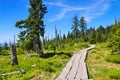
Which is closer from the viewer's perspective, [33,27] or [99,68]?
[99,68]

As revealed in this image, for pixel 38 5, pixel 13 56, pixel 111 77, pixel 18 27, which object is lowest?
pixel 111 77

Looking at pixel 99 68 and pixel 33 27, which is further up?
pixel 33 27

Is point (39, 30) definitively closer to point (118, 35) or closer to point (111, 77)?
point (118, 35)

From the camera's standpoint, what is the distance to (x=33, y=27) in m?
38.7

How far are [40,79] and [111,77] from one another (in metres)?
6.45

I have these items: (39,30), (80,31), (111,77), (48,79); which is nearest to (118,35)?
(39,30)

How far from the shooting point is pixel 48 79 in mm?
17312

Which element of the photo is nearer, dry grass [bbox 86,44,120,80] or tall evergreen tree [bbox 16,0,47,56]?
dry grass [bbox 86,44,120,80]

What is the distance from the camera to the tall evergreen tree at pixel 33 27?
127 ft

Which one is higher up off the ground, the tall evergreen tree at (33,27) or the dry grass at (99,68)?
the tall evergreen tree at (33,27)

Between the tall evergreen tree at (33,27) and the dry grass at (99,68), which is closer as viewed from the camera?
the dry grass at (99,68)

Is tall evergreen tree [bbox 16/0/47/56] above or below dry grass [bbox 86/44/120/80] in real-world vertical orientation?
above

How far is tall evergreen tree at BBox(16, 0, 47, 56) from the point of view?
38.8 meters

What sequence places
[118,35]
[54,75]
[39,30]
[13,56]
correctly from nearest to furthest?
[54,75] → [13,56] → [118,35] → [39,30]
